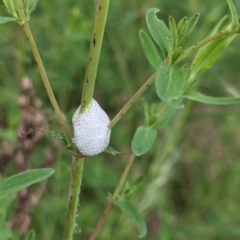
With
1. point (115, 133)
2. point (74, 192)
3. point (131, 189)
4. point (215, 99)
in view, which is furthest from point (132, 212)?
point (115, 133)

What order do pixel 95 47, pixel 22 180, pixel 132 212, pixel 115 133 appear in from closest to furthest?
pixel 95 47, pixel 22 180, pixel 132 212, pixel 115 133

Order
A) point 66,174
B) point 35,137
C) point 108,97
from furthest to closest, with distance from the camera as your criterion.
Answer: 1. point 108,97
2. point 66,174
3. point 35,137

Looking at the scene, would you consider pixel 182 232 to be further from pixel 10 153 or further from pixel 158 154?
pixel 10 153

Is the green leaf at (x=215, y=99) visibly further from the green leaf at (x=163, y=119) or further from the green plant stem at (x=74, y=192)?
the green plant stem at (x=74, y=192)

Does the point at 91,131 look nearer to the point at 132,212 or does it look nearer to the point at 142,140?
the point at 142,140

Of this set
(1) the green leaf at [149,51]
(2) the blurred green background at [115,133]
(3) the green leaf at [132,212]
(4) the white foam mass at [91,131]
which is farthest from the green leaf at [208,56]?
(2) the blurred green background at [115,133]

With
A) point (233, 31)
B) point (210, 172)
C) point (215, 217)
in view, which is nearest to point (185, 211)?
point (210, 172)
